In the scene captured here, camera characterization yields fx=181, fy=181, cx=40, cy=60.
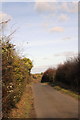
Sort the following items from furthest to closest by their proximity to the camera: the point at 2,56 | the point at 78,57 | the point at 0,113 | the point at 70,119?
the point at 78,57
the point at 70,119
the point at 2,56
the point at 0,113

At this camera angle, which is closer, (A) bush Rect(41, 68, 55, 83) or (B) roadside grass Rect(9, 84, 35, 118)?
(B) roadside grass Rect(9, 84, 35, 118)

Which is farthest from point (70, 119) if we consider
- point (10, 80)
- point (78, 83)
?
point (78, 83)

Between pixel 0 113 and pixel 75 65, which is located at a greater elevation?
pixel 75 65

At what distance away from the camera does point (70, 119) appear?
7719 millimetres

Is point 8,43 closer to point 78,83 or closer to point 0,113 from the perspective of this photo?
point 0,113

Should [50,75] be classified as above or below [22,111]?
above

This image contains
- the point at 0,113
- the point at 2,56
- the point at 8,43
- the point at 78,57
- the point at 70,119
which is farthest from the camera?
the point at 78,57

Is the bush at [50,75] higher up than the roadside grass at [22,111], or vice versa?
the bush at [50,75]

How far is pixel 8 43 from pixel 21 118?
3426mm

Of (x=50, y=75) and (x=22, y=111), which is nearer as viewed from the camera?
(x=22, y=111)

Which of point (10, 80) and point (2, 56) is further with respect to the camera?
point (10, 80)

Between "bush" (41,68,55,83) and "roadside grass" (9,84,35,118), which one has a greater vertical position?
"bush" (41,68,55,83)

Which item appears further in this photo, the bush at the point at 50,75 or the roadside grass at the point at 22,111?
the bush at the point at 50,75

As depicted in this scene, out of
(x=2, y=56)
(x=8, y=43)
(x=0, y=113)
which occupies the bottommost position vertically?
(x=0, y=113)
